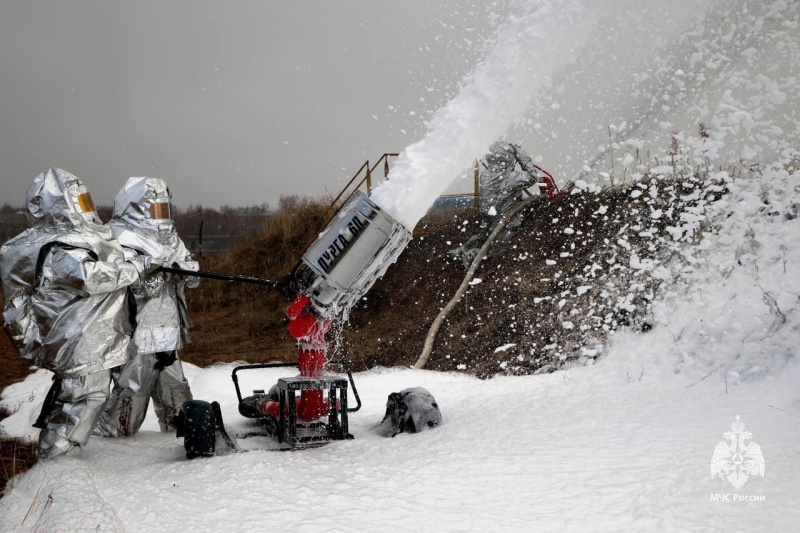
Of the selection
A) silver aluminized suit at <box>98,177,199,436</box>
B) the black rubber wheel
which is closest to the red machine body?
the black rubber wheel

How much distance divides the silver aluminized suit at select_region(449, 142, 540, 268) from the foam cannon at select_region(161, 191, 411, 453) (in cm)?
638

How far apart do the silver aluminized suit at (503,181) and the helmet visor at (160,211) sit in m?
6.34

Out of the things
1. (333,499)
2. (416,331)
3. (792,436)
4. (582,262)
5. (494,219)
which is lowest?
(333,499)

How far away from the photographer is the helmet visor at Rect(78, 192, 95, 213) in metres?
4.39

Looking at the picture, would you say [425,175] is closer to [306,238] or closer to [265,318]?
[265,318]

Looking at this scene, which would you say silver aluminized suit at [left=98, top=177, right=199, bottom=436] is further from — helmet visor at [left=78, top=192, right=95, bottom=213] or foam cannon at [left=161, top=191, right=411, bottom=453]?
helmet visor at [left=78, top=192, right=95, bottom=213]

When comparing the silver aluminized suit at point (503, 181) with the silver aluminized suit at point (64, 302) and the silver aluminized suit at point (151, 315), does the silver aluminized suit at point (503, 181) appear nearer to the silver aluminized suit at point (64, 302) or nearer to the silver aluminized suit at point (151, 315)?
the silver aluminized suit at point (151, 315)

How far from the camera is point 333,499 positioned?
137 inches

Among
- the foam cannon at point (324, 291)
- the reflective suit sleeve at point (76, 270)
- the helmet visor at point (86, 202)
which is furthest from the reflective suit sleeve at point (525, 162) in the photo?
the reflective suit sleeve at point (76, 270)

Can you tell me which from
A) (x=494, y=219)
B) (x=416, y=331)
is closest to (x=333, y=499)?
(x=416, y=331)

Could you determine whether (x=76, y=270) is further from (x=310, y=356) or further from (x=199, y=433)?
(x=310, y=356)

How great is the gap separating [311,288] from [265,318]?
10.5 m

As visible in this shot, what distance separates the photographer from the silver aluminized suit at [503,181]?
1101cm

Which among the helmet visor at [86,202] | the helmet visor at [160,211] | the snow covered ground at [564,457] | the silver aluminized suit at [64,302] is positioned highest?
the helmet visor at [160,211]
